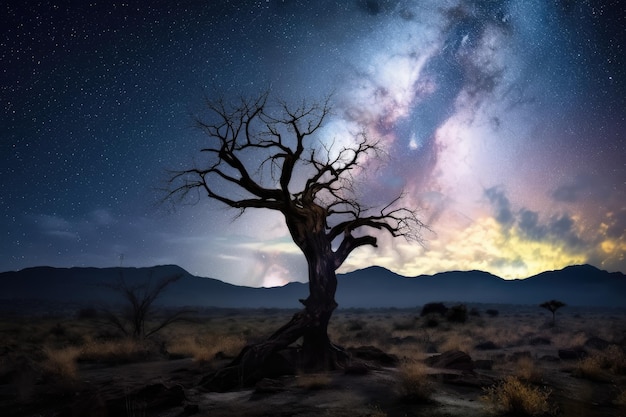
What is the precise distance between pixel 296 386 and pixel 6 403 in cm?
751

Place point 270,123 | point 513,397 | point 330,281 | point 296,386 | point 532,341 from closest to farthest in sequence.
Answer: point 513,397 < point 296,386 < point 270,123 < point 330,281 < point 532,341

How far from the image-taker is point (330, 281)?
1374cm

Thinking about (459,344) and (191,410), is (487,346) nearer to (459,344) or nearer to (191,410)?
(459,344)

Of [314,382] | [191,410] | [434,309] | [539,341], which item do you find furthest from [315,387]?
[434,309]

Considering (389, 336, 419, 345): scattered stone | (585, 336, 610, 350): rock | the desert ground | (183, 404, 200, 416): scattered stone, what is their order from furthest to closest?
1. (389, 336, 419, 345): scattered stone
2. (585, 336, 610, 350): rock
3. (183, 404, 200, 416): scattered stone
4. the desert ground

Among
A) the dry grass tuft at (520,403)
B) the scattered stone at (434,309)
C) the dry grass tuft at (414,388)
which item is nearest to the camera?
the dry grass tuft at (520,403)

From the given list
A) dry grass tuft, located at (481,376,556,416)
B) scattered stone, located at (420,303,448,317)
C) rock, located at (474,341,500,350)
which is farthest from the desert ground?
scattered stone, located at (420,303,448,317)

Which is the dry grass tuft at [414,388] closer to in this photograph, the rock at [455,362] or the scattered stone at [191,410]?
the scattered stone at [191,410]

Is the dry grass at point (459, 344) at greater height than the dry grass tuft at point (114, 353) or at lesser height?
lesser

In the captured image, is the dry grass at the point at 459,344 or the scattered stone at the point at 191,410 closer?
the scattered stone at the point at 191,410

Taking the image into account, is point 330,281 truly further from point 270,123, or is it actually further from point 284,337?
point 270,123

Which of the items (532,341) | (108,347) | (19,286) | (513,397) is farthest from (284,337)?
(19,286)

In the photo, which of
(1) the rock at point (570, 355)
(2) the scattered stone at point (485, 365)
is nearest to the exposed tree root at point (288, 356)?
(2) the scattered stone at point (485, 365)

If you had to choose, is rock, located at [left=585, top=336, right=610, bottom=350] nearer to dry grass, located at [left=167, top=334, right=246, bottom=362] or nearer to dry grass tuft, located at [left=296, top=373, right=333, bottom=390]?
dry grass tuft, located at [left=296, top=373, right=333, bottom=390]
